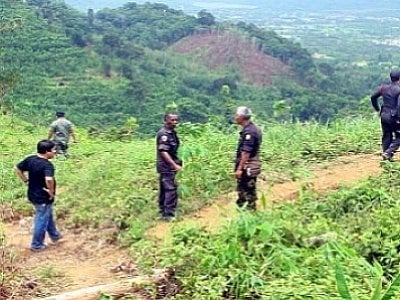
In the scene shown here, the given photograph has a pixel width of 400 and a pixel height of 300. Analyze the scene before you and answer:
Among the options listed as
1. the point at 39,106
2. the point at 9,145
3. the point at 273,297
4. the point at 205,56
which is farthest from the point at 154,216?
the point at 205,56

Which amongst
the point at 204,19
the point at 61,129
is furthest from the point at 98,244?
the point at 204,19

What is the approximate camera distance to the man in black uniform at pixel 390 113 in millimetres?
8469

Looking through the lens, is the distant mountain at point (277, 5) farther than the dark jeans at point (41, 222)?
Yes

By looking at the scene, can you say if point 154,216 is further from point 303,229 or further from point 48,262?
point 303,229

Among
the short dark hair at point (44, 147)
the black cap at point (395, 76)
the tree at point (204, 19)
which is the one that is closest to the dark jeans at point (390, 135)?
the black cap at point (395, 76)

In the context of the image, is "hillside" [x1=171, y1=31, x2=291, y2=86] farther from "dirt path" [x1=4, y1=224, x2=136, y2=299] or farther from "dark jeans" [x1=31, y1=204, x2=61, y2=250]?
"dark jeans" [x1=31, y1=204, x2=61, y2=250]

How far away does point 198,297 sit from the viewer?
17.2ft

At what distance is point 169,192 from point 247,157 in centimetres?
106

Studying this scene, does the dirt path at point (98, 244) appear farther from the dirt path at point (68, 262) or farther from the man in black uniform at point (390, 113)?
the man in black uniform at point (390, 113)

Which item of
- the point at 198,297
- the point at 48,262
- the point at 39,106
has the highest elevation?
the point at 198,297

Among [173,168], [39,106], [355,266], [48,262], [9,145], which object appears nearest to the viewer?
[355,266]

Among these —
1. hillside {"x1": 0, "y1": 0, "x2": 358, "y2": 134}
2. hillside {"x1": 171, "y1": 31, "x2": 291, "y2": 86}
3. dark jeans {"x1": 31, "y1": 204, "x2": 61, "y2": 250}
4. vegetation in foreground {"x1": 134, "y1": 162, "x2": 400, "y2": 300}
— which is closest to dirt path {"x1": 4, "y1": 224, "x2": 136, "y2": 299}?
dark jeans {"x1": 31, "y1": 204, "x2": 61, "y2": 250}

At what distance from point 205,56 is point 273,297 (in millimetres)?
38554

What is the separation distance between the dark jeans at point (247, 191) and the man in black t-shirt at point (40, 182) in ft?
5.85
